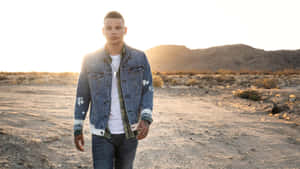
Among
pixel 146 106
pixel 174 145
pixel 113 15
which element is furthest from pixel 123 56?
pixel 174 145

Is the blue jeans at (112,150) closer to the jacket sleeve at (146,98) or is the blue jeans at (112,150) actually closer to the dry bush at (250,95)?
the jacket sleeve at (146,98)

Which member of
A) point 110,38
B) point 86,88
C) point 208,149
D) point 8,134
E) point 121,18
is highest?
point 121,18

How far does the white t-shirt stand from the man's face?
16cm

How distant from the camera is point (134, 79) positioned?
203 cm

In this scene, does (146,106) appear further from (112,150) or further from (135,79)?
(112,150)

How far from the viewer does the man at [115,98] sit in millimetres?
1927

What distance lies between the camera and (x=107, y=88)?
1.96 meters

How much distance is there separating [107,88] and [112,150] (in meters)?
0.53

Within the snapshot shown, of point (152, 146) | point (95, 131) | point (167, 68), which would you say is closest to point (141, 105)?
point (95, 131)

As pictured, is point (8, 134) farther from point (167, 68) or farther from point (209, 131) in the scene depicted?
point (167, 68)

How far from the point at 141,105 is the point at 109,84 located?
36 cm

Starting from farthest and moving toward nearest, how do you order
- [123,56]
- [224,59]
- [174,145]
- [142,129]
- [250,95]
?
[224,59]
[250,95]
[174,145]
[123,56]
[142,129]

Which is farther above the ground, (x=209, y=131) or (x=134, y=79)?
(x=134, y=79)

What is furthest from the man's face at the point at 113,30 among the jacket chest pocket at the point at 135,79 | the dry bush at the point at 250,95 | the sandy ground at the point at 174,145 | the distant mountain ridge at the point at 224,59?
the distant mountain ridge at the point at 224,59
